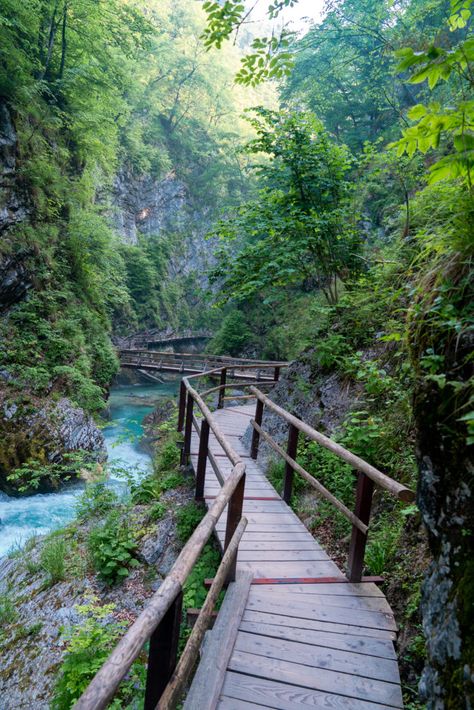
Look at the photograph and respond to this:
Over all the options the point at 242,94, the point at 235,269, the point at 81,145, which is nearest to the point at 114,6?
the point at 81,145

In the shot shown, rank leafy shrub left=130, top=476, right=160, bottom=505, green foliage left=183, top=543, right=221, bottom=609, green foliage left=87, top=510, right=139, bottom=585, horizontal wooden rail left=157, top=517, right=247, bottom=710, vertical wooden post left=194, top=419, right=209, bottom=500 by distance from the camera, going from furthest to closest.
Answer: leafy shrub left=130, top=476, right=160, bottom=505 → green foliage left=87, top=510, right=139, bottom=585 → vertical wooden post left=194, top=419, right=209, bottom=500 → green foliage left=183, top=543, right=221, bottom=609 → horizontal wooden rail left=157, top=517, right=247, bottom=710

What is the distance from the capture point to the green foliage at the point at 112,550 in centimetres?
484

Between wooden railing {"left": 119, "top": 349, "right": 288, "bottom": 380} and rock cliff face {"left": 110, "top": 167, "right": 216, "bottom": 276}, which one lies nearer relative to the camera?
wooden railing {"left": 119, "top": 349, "right": 288, "bottom": 380}

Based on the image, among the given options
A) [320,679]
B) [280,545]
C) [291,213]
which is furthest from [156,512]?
[291,213]

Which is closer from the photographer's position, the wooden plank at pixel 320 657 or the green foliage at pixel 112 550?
the wooden plank at pixel 320 657

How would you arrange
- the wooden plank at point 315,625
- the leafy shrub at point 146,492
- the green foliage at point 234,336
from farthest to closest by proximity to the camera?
the green foliage at point 234,336, the leafy shrub at point 146,492, the wooden plank at point 315,625

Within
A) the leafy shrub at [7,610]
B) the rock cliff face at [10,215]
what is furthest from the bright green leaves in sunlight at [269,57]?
the rock cliff face at [10,215]

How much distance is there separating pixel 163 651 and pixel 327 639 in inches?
53.7

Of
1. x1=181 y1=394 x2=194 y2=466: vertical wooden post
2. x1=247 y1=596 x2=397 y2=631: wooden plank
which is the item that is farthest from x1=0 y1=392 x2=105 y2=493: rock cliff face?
x1=247 y1=596 x2=397 y2=631: wooden plank

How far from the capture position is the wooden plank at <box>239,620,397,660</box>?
2365 mm

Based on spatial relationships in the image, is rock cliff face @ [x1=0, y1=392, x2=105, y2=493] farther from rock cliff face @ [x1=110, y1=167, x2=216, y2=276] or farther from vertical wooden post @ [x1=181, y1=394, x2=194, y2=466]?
rock cliff face @ [x1=110, y1=167, x2=216, y2=276]

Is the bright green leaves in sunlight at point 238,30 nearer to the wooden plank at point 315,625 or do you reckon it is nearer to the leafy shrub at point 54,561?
the wooden plank at point 315,625

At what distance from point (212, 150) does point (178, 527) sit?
37.7 metres

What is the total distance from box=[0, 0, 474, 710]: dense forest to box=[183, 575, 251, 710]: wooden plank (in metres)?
1.01
